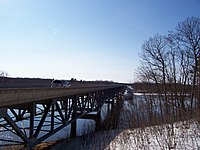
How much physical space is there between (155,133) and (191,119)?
312cm

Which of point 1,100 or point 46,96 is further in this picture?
point 46,96

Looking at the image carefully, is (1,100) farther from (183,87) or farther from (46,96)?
(183,87)

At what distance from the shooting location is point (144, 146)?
402 inches

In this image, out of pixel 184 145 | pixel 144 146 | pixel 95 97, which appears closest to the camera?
pixel 184 145

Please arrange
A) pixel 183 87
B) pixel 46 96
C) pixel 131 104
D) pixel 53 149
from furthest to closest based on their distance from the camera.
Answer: pixel 183 87
pixel 53 149
pixel 131 104
pixel 46 96

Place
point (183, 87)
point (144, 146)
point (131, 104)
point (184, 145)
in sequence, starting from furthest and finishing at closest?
point (183, 87) < point (131, 104) < point (144, 146) < point (184, 145)

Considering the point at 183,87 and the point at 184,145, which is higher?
the point at 183,87

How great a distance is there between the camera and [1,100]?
8.34 metres

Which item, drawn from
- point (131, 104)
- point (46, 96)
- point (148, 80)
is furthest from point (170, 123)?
point (148, 80)

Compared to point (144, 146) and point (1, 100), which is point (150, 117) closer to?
point (144, 146)

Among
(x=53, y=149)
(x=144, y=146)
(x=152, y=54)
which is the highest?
(x=152, y=54)

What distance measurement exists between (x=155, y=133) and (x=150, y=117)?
7.69 ft

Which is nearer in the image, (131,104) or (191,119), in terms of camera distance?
(191,119)

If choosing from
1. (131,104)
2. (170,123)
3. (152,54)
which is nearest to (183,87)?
(131,104)
